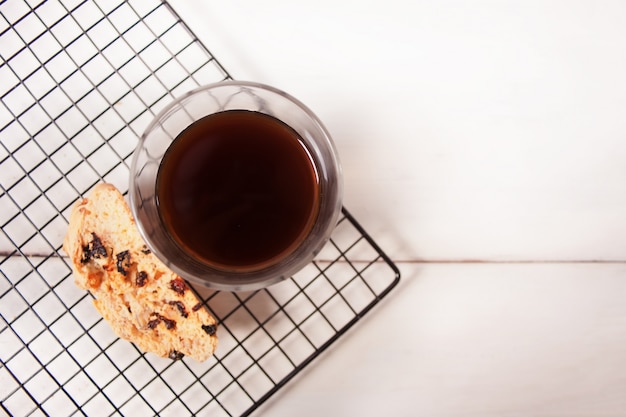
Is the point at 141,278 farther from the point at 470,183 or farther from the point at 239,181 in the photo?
the point at 470,183

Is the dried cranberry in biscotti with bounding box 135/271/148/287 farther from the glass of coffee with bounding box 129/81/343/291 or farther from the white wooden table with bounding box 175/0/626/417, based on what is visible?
the white wooden table with bounding box 175/0/626/417

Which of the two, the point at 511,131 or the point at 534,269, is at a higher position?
the point at 511,131

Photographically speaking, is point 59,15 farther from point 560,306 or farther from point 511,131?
point 560,306

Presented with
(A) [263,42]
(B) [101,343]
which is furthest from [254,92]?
(B) [101,343]

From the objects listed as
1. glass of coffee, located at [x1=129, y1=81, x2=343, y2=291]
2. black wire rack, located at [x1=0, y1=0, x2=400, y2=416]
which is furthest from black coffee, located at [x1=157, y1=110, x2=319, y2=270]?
black wire rack, located at [x1=0, y1=0, x2=400, y2=416]

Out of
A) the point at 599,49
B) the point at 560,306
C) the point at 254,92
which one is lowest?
the point at 560,306

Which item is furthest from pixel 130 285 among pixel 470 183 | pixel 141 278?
pixel 470 183
